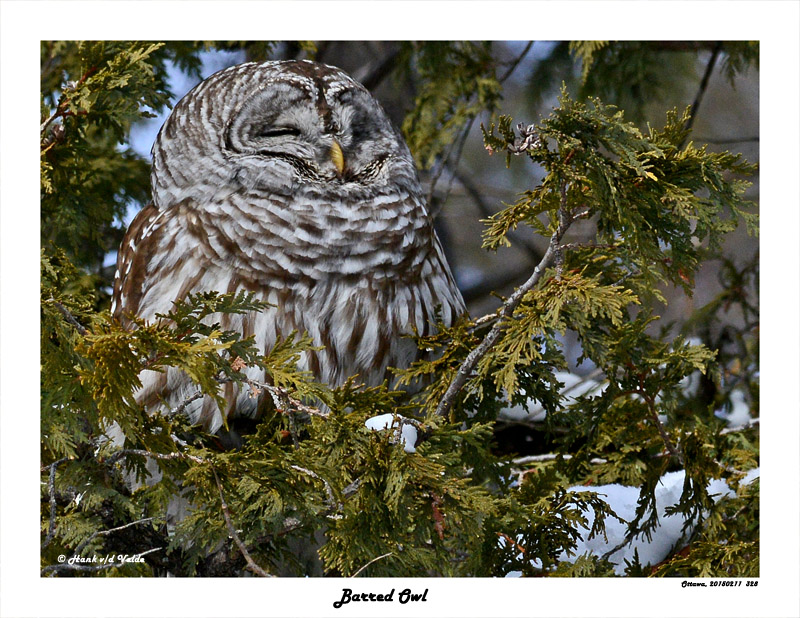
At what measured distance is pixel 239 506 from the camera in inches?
67.2

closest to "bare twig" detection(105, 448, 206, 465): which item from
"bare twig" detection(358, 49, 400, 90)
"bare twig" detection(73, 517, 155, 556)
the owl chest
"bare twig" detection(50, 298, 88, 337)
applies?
"bare twig" detection(73, 517, 155, 556)

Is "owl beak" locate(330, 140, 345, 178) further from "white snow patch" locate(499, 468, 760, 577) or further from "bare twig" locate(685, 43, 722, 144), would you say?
"bare twig" locate(685, 43, 722, 144)

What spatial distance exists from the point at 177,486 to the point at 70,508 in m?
0.24

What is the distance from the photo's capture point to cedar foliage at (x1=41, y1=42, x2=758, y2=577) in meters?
1.63

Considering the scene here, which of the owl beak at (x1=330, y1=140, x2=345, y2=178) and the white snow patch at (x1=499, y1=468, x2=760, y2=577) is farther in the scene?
the owl beak at (x1=330, y1=140, x2=345, y2=178)

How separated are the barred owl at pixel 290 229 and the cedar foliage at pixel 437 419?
16cm

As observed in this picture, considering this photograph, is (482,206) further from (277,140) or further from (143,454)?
(143,454)

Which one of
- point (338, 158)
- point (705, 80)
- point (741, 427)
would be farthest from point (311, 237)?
point (705, 80)

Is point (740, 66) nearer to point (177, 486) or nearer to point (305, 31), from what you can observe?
point (305, 31)

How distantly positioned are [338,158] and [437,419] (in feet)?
2.70

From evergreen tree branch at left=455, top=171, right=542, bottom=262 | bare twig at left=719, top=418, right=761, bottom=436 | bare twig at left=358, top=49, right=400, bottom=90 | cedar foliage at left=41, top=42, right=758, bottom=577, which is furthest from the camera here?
evergreen tree branch at left=455, top=171, right=542, bottom=262

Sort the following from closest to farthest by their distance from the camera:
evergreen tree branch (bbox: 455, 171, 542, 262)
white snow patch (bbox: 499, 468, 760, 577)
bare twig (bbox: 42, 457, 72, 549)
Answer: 1. bare twig (bbox: 42, 457, 72, 549)
2. white snow patch (bbox: 499, 468, 760, 577)
3. evergreen tree branch (bbox: 455, 171, 542, 262)

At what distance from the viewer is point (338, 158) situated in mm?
2246

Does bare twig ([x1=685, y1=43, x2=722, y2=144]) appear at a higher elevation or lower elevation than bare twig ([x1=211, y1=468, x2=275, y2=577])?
higher
